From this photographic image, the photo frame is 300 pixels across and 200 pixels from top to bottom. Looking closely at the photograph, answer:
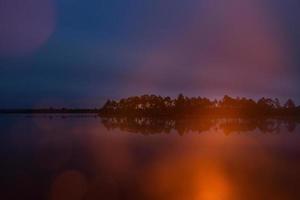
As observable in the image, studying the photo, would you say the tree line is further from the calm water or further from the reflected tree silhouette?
the calm water

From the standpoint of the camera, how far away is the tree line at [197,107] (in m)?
96.3

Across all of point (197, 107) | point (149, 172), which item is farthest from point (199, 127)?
point (197, 107)

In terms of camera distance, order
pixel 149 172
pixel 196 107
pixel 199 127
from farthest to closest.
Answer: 1. pixel 196 107
2. pixel 199 127
3. pixel 149 172

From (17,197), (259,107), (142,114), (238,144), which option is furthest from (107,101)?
(17,197)

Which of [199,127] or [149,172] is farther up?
[199,127]

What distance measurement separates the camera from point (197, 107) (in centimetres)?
10138

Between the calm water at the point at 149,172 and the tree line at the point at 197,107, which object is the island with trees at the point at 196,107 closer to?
the tree line at the point at 197,107

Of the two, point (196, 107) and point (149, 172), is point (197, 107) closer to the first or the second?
point (196, 107)

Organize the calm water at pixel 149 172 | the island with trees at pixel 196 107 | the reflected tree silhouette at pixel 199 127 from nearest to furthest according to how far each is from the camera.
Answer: the calm water at pixel 149 172 → the reflected tree silhouette at pixel 199 127 → the island with trees at pixel 196 107

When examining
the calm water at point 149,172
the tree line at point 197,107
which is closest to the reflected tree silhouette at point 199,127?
the calm water at point 149,172

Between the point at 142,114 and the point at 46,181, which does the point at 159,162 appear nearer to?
the point at 46,181

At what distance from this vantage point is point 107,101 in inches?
4434

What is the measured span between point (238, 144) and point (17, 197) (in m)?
18.5

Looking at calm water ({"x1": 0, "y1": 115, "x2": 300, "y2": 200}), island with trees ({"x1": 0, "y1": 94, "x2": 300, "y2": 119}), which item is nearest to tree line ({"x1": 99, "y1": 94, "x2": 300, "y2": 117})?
island with trees ({"x1": 0, "y1": 94, "x2": 300, "y2": 119})
